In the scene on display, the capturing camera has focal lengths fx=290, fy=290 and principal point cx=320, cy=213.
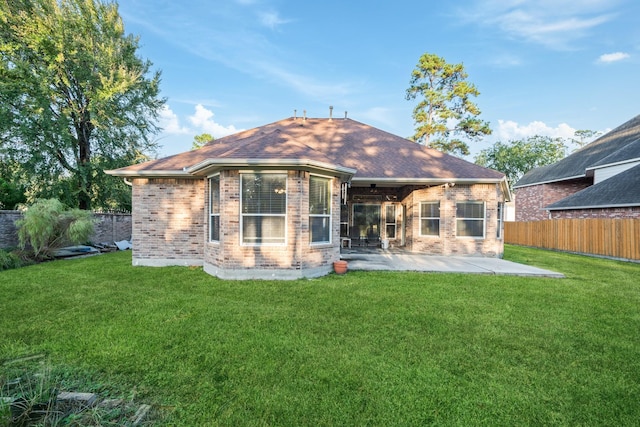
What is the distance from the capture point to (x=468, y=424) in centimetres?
235

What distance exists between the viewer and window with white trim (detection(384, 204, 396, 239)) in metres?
13.5

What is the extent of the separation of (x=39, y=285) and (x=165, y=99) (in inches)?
618

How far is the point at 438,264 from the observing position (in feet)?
29.7

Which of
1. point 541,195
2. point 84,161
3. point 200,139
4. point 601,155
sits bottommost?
point 541,195

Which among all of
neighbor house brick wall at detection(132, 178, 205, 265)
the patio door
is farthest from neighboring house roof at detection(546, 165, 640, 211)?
neighbor house brick wall at detection(132, 178, 205, 265)

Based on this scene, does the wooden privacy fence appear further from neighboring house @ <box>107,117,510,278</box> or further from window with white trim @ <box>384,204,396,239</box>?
window with white trim @ <box>384,204,396,239</box>

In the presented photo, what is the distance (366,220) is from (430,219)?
3.22 m

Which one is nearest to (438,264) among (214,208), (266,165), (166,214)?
(266,165)

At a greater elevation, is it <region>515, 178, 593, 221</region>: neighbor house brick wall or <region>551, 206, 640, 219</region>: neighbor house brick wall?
<region>515, 178, 593, 221</region>: neighbor house brick wall

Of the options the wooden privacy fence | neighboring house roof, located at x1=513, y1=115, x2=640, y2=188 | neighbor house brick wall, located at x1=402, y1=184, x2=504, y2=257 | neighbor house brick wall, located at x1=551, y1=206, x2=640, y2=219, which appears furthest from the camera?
neighboring house roof, located at x1=513, y1=115, x2=640, y2=188

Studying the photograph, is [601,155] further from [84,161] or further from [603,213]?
[84,161]

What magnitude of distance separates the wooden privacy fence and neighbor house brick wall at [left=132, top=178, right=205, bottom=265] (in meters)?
16.6

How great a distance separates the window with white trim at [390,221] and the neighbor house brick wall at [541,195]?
54.8ft

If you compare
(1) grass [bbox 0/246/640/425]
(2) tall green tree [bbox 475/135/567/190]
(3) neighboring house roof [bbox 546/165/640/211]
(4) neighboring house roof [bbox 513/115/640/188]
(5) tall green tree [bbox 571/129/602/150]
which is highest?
(5) tall green tree [bbox 571/129/602/150]
